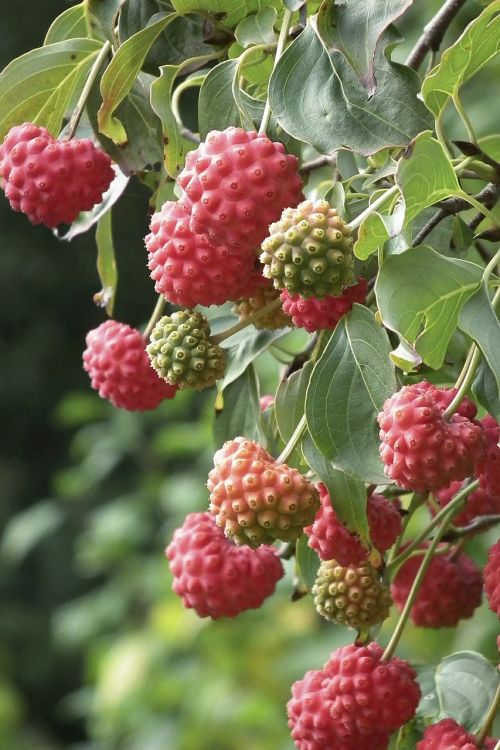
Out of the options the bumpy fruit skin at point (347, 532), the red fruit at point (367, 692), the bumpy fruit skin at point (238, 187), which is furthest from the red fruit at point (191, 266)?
the red fruit at point (367, 692)

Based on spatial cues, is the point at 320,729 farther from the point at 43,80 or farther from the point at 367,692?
the point at 43,80

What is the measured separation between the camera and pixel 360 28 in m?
0.63

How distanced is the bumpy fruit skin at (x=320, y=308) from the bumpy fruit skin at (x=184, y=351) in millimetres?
73

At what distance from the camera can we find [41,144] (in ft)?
2.35

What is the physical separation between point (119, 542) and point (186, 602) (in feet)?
6.60

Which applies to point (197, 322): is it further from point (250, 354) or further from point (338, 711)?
point (338, 711)

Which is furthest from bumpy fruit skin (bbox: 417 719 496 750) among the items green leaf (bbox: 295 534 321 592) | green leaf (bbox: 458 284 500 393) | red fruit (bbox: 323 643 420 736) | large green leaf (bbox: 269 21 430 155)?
large green leaf (bbox: 269 21 430 155)

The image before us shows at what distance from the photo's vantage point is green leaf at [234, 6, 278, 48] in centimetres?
69

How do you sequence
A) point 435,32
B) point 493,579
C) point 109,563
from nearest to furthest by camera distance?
point 493,579 → point 435,32 → point 109,563

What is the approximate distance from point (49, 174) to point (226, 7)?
14 cm

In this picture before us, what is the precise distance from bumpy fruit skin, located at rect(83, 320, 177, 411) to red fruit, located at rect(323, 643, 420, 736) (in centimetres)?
20

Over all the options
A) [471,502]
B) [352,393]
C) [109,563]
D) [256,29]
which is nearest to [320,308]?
[352,393]

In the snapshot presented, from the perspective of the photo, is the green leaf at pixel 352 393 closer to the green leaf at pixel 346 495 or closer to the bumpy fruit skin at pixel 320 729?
the green leaf at pixel 346 495

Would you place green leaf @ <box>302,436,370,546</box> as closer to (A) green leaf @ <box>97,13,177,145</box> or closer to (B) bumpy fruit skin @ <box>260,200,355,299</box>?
(B) bumpy fruit skin @ <box>260,200,355,299</box>
